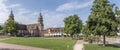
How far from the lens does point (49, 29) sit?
17562 cm

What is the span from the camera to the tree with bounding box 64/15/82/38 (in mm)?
81938

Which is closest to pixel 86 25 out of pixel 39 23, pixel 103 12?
pixel 103 12

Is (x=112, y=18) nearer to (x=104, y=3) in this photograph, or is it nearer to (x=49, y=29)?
(x=104, y=3)

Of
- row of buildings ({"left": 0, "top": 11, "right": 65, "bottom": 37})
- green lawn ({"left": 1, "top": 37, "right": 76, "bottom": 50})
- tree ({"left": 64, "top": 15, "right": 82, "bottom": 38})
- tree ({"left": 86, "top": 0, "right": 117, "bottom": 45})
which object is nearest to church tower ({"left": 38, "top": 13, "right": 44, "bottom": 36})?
row of buildings ({"left": 0, "top": 11, "right": 65, "bottom": 37})

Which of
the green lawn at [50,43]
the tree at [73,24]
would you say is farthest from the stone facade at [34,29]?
the green lawn at [50,43]

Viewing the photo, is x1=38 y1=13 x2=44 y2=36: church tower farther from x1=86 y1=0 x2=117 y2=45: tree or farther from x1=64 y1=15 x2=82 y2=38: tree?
x1=86 y1=0 x2=117 y2=45: tree

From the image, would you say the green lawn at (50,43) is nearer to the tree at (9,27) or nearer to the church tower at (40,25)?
the tree at (9,27)

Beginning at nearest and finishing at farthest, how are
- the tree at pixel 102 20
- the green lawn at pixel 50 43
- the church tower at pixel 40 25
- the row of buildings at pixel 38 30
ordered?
the green lawn at pixel 50 43
the tree at pixel 102 20
the church tower at pixel 40 25
the row of buildings at pixel 38 30

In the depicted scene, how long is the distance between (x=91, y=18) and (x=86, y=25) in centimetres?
167

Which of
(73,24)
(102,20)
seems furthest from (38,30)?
(102,20)

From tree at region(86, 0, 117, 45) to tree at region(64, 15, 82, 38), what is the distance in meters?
37.1

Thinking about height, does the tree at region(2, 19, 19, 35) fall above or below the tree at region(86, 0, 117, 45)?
below

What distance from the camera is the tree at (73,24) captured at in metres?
81.9

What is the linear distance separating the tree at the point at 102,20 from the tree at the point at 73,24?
37131 mm
